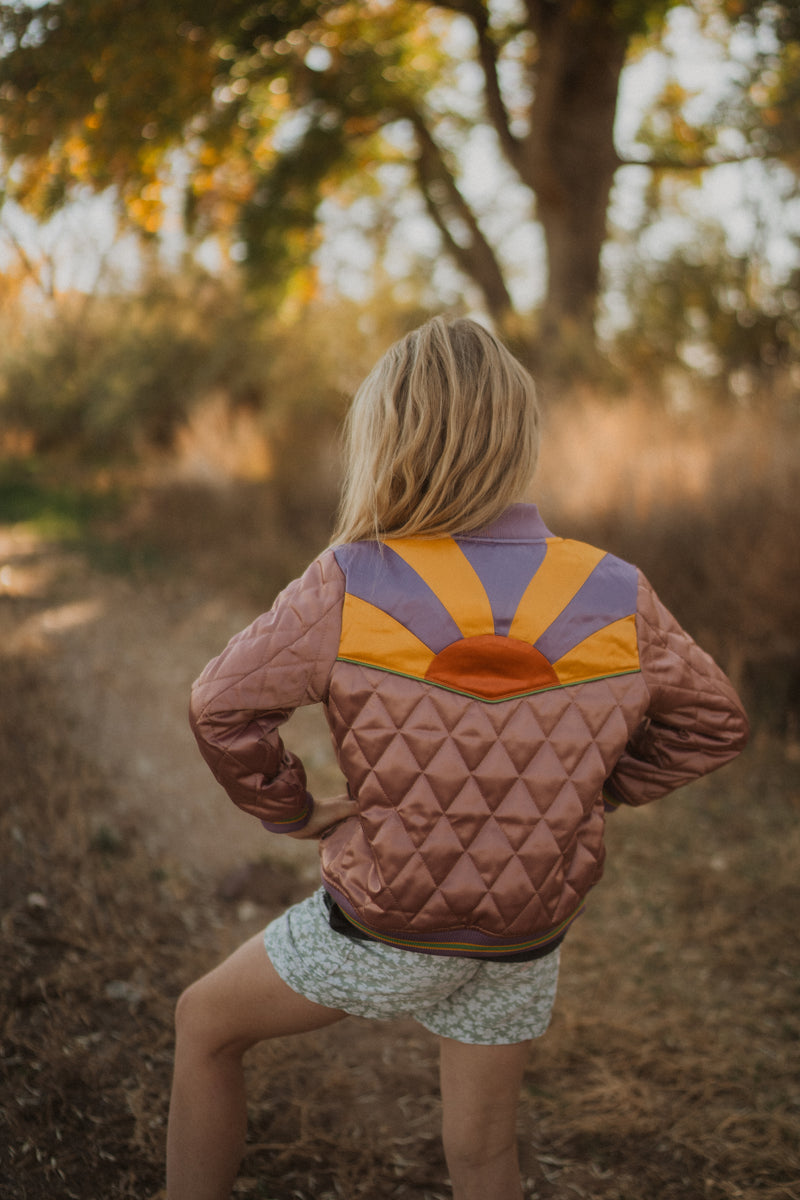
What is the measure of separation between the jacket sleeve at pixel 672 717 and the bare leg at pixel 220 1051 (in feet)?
2.32

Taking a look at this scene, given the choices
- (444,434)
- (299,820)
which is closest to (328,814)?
(299,820)

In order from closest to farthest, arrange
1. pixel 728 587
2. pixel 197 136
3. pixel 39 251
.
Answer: pixel 728 587, pixel 39 251, pixel 197 136

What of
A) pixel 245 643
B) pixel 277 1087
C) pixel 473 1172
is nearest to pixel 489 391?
pixel 245 643

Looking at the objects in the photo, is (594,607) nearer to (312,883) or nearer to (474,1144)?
(474,1144)

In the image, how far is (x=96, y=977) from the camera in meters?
2.73

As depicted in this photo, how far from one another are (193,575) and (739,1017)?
468cm

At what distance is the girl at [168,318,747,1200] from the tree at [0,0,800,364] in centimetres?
507

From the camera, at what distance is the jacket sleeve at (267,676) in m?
1.38

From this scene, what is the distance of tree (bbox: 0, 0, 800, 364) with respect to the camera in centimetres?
543

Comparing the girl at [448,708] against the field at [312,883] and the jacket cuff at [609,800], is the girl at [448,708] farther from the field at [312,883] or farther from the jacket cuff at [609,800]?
the field at [312,883]

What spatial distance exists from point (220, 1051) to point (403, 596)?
0.90 meters

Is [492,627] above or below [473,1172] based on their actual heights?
above

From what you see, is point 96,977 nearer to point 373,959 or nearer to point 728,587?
point 373,959

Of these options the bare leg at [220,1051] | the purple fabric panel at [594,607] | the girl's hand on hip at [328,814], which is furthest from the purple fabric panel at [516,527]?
the bare leg at [220,1051]
